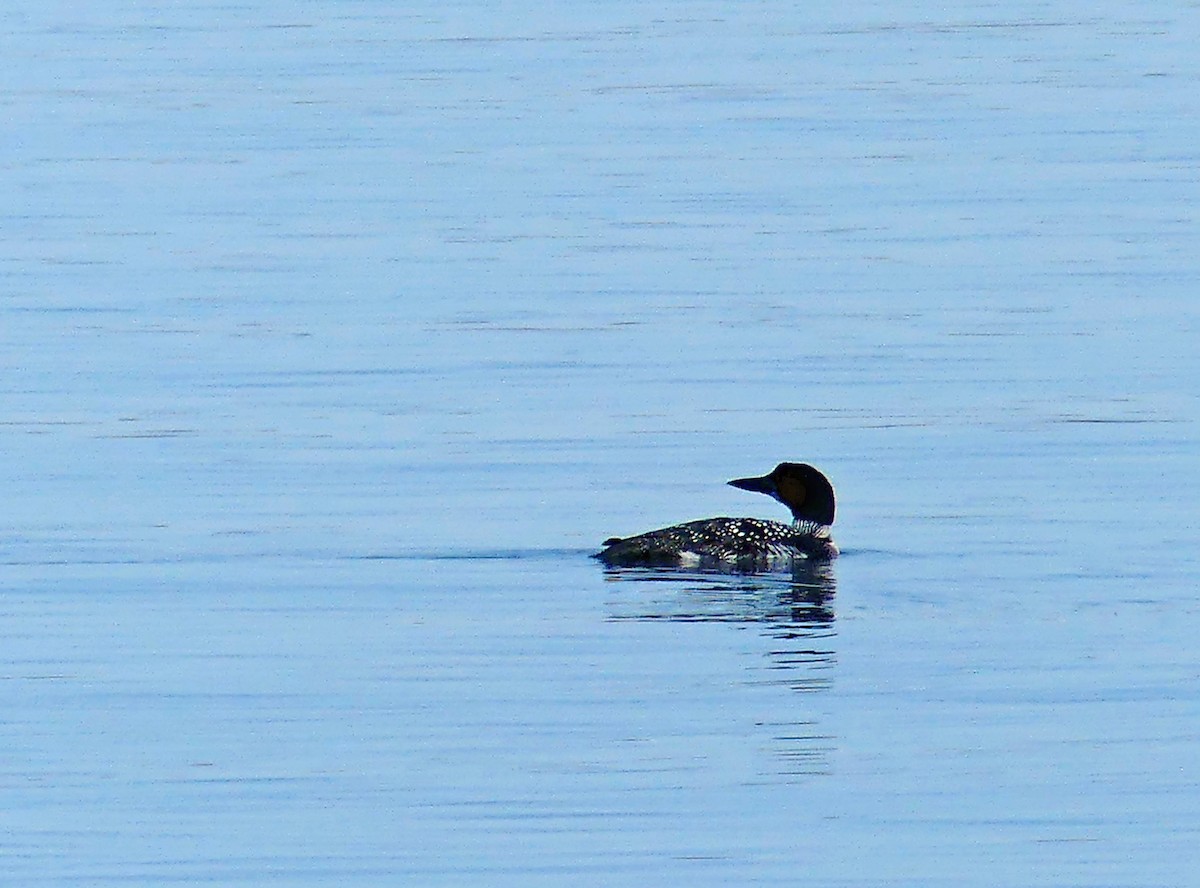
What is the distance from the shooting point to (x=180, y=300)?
18.9 meters

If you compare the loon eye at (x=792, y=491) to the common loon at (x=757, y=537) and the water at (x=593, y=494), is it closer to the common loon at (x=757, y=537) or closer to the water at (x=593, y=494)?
the common loon at (x=757, y=537)

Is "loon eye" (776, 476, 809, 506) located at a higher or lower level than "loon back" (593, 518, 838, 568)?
higher

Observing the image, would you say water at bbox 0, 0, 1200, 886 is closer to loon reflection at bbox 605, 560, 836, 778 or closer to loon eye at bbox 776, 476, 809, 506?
loon reflection at bbox 605, 560, 836, 778

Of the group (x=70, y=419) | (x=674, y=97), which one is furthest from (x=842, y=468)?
(x=674, y=97)

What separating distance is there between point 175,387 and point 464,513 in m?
3.54

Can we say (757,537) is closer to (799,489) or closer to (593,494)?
(799,489)

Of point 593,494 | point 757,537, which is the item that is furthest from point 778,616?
point 593,494

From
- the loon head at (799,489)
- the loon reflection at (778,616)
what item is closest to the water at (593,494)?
the loon reflection at (778,616)

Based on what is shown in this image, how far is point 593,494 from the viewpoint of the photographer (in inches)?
526

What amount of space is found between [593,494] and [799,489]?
103 cm

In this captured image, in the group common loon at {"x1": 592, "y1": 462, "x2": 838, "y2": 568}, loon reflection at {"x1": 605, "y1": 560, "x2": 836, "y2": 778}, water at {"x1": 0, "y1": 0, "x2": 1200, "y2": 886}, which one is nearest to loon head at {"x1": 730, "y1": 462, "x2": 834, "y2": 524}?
common loon at {"x1": 592, "y1": 462, "x2": 838, "y2": 568}

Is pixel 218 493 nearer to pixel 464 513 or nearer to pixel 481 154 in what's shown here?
pixel 464 513

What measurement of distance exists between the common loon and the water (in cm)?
11

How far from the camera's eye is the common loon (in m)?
11.9
